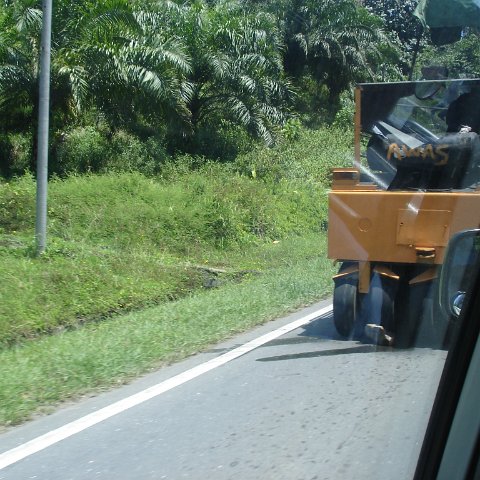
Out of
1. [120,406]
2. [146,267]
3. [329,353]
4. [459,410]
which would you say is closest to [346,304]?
[329,353]

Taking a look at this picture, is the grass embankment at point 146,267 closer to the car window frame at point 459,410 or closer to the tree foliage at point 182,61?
the tree foliage at point 182,61

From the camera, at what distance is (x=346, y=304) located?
7.88 metres

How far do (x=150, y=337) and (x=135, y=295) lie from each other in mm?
3236

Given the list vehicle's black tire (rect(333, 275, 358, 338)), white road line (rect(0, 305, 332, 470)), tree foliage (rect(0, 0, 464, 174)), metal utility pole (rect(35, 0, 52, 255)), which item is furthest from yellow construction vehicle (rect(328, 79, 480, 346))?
tree foliage (rect(0, 0, 464, 174))

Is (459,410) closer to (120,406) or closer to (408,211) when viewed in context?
(120,406)

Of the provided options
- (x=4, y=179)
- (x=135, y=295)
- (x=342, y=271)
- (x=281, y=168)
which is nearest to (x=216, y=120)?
(x=281, y=168)

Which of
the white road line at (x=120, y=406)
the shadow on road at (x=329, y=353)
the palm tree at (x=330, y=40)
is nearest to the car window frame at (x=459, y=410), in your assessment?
the white road line at (x=120, y=406)

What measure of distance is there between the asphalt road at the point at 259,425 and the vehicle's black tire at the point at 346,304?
2.14ft

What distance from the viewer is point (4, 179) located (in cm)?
1769

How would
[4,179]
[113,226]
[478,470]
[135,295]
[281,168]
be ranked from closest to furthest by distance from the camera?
[478,470], [135,295], [113,226], [4,179], [281,168]

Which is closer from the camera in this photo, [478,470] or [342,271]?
[478,470]

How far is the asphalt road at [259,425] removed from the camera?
14.7 ft

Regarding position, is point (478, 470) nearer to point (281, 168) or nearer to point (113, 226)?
point (113, 226)

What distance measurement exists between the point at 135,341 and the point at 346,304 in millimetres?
2177
